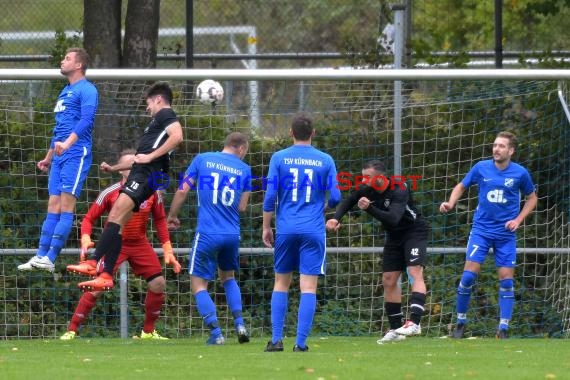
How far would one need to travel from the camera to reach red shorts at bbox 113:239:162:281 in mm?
12250

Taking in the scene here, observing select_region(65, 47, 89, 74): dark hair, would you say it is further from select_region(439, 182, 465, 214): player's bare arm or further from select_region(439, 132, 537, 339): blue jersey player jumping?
select_region(439, 132, 537, 339): blue jersey player jumping

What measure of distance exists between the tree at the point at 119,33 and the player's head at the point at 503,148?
488 cm

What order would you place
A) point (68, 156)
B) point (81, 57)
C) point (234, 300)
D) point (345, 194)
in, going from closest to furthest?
1. point (234, 300)
2. point (68, 156)
3. point (81, 57)
4. point (345, 194)

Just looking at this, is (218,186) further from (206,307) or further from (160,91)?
(206,307)

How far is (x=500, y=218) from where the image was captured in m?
12.6

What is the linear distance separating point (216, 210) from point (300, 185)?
119 centimetres

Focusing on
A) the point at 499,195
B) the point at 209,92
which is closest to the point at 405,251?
the point at 499,195

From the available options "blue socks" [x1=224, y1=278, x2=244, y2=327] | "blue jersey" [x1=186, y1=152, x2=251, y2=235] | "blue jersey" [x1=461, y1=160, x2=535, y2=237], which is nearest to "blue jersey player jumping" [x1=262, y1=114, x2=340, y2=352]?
"blue jersey" [x1=186, y1=152, x2=251, y2=235]

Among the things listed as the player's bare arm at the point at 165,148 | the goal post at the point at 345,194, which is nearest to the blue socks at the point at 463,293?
the goal post at the point at 345,194

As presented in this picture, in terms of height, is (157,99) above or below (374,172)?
above

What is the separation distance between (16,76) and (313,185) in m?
3.80

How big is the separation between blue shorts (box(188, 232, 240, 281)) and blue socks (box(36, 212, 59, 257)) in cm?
165

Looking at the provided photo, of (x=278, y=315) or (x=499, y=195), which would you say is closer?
(x=278, y=315)

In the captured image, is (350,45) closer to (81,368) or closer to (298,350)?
(298,350)
